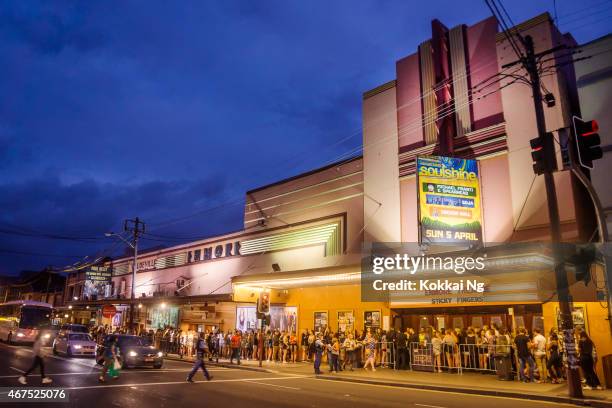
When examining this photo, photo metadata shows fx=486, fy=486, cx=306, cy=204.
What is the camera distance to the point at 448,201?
20.8 m

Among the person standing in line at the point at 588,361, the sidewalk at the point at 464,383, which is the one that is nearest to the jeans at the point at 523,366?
the sidewalk at the point at 464,383

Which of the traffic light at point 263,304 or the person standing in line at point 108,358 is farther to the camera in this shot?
the traffic light at point 263,304

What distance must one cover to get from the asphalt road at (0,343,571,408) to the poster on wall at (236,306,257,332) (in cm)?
1285

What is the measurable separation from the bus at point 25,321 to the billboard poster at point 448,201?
29192 millimetres

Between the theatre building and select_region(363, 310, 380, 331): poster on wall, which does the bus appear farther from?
select_region(363, 310, 380, 331): poster on wall

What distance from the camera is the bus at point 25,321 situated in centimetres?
3575

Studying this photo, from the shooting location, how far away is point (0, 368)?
1889 centimetres

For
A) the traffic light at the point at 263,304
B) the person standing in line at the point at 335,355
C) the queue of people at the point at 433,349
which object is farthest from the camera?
the traffic light at the point at 263,304

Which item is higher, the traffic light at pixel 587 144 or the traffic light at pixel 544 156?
the traffic light at pixel 544 156

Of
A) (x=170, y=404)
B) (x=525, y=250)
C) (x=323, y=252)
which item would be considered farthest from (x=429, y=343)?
(x=170, y=404)

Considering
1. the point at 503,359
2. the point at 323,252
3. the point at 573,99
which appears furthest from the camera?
the point at 323,252

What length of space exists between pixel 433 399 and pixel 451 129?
43.3 ft

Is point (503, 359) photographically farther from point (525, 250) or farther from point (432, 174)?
point (432, 174)

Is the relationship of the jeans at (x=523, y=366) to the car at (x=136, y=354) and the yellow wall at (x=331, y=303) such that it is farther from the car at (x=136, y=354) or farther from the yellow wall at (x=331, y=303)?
the car at (x=136, y=354)
